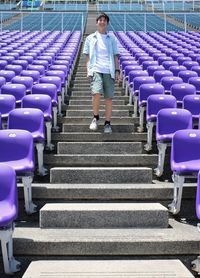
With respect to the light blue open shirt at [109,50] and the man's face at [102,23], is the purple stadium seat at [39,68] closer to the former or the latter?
the light blue open shirt at [109,50]

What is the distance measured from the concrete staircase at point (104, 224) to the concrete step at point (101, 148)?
3 centimetres

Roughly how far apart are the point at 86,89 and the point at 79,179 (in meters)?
5.18

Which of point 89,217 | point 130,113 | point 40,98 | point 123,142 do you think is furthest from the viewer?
point 130,113

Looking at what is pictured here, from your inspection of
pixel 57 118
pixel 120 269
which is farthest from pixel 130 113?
pixel 120 269

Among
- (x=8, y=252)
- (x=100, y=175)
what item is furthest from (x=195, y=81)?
(x=8, y=252)

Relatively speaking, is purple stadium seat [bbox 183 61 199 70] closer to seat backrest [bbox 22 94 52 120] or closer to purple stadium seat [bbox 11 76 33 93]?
purple stadium seat [bbox 11 76 33 93]

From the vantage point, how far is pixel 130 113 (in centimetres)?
830

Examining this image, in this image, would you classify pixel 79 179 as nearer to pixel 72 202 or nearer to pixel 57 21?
pixel 72 202

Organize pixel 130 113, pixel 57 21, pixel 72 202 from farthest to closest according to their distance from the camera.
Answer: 1. pixel 57 21
2. pixel 130 113
3. pixel 72 202

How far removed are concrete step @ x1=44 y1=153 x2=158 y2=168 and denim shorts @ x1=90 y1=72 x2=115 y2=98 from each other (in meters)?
1.12

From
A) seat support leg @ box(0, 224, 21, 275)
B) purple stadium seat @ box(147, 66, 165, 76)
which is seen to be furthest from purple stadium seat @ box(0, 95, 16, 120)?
purple stadium seat @ box(147, 66, 165, 76)

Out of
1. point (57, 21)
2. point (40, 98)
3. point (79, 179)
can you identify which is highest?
point (57, 21)

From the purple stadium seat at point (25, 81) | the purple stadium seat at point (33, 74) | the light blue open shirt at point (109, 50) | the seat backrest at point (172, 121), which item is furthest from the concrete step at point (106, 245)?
the purple stadium seat at point (33, 74)

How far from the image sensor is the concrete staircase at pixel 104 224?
12.7 feet
